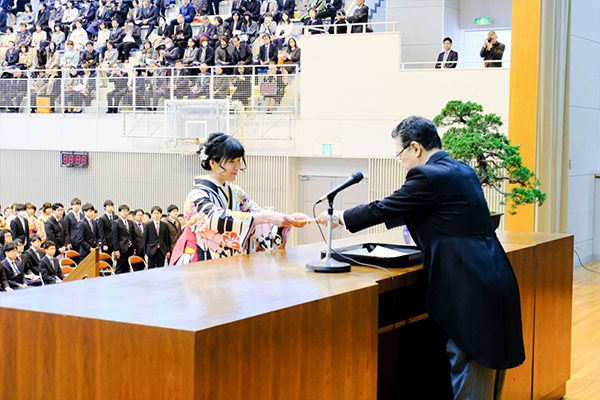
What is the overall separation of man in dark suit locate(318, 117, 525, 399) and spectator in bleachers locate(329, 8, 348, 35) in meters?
8.32

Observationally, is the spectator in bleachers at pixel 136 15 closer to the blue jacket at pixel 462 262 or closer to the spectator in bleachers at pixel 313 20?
the spectator in bleachers at pixel 313 20

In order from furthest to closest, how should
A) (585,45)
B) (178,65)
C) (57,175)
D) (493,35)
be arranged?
(57,175)
(178,65)
(493,35)
(585,45)

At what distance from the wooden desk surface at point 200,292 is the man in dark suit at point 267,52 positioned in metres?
9.06

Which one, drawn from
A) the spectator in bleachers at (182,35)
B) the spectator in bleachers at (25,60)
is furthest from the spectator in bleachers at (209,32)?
the spectator in bleachers at (25,60)

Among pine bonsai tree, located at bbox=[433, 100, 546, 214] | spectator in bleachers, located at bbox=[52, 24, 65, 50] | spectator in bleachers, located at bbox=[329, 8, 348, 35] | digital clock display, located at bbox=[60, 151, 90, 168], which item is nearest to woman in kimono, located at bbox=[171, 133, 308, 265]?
pine bonsai tree, located at bbox=[433, 100, 546, 214]

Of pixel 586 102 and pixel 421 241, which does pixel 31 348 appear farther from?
pixel 586 102

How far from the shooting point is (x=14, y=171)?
1245cm

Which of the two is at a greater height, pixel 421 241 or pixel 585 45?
pixel 585 45

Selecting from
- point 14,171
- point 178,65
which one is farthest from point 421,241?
point 14,171

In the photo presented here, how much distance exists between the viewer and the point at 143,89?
438 inches

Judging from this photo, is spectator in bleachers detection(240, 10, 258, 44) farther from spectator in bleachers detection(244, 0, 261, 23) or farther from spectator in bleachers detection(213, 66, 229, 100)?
spectator in bleachers detection(213, 66, 229, 100)

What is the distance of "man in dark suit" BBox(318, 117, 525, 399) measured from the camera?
2221 mm

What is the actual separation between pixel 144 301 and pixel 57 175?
11.3 m

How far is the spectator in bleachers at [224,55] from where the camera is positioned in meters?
11.4
